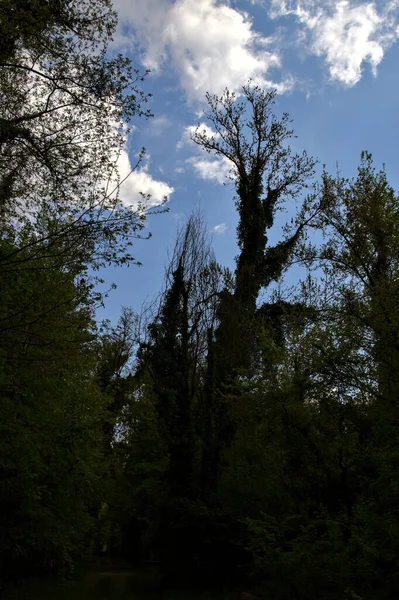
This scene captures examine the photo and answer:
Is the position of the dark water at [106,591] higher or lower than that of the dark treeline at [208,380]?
lower

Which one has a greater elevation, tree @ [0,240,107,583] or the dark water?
tree @ [0,240,107,583]

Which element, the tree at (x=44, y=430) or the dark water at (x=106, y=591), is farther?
the dark water at (x=106, y=591)

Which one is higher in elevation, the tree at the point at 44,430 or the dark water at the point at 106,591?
the tree at the point at 44,430

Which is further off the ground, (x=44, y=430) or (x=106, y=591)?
(x=44, y=430)

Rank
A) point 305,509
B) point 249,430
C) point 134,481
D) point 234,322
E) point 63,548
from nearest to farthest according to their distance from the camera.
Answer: point 305,509
point 63,548
point 249,430
point 234,322
point 134,481

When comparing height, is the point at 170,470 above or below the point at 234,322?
below

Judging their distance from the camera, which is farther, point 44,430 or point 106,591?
point 106,591

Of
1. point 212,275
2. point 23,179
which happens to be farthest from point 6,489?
point 212,275

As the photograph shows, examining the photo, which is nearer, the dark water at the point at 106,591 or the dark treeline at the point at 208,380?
the dark treeline at the point at 208,380

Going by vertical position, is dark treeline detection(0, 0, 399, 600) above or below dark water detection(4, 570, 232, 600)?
above

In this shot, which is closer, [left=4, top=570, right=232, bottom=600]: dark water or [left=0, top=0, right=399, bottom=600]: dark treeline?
[left=0, top=0, right=399, bottom=600]: dark treeline

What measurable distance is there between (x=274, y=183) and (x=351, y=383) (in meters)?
15.5

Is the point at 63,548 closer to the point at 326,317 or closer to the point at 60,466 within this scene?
the point at 60,466

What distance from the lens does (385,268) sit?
1684cm
